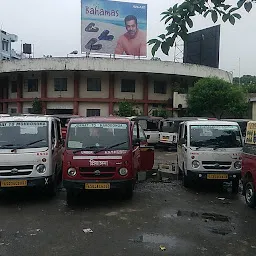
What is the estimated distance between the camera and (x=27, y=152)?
8328 millimetres

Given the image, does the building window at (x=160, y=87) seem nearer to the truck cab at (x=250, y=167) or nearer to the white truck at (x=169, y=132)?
the white truck at (x=169, y=132)

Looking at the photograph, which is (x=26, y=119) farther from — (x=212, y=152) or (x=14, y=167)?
(x=212, y=152)

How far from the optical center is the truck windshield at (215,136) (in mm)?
9773

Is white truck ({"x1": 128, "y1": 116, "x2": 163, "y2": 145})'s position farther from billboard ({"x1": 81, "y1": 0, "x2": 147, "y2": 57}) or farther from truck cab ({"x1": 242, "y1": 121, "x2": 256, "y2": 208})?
truck cab ({"x1": 242, "y1": 121, "x2": 256, "y2": 208})

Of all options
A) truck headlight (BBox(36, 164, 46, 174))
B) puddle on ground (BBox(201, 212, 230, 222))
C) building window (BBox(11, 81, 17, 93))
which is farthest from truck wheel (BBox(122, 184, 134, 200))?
building window (BBox(11, 81, 17, 93))

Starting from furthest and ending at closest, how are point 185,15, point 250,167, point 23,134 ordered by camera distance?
point 23,134 < point 250,167 < point 185,15

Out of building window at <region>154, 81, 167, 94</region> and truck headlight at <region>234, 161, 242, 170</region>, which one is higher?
building window at <region>154, 81, 167, 94</region>

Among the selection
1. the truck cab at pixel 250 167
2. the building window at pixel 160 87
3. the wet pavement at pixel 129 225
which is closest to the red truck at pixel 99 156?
the wet pavement at pixel 129 225

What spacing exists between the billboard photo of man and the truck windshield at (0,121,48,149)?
23.0 meters

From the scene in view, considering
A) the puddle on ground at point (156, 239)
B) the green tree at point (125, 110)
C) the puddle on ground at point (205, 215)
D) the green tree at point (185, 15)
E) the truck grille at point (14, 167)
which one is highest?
the green tree at point (185, 15)

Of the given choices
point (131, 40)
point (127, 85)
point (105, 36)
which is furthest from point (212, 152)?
point (127, 85)

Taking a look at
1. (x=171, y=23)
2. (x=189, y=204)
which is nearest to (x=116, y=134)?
(x=189, y=204)

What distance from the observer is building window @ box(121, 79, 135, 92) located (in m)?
32.5

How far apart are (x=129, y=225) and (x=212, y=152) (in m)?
3.76
